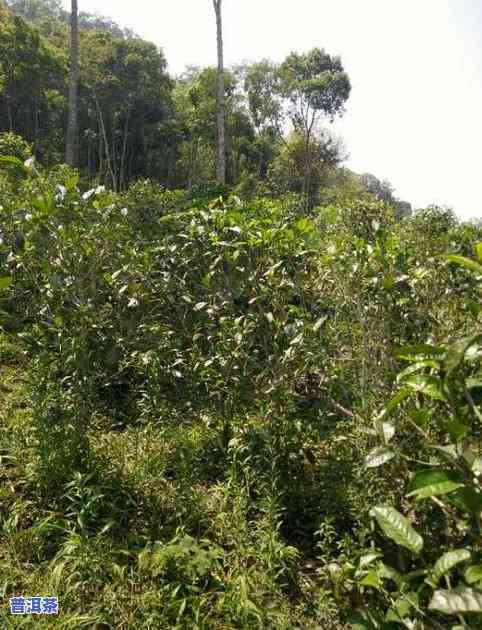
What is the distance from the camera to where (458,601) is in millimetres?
1167

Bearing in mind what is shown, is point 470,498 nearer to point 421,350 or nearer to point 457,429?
point 457,429

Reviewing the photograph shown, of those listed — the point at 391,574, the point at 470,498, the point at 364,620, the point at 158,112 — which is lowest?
the point at 364,620

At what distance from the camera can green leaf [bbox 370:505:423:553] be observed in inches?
53.5

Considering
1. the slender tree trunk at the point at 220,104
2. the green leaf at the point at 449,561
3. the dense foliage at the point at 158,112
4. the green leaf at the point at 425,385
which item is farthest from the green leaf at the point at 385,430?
the dense foliage at the point at 158,112

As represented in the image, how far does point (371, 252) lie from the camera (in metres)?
2.29

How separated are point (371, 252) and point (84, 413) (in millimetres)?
1483

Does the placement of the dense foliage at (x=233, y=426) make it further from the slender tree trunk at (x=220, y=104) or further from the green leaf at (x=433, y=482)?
the slender tree trunk at (x=220, y=104)

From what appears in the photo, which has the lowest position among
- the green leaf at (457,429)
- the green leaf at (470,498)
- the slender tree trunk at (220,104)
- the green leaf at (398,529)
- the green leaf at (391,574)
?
the green leaf at (391,574)

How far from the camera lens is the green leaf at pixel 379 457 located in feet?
4.59

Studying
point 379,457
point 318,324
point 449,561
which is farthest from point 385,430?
point 318,324

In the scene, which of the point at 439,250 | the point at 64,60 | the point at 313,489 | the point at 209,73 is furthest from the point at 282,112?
the point at 313,489

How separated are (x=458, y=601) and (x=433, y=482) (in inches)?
9.9

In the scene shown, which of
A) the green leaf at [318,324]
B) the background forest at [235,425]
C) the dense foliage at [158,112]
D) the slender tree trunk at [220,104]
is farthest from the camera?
the dense foliage at [158,112]

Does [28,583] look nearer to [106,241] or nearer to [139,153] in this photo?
[106,241]
